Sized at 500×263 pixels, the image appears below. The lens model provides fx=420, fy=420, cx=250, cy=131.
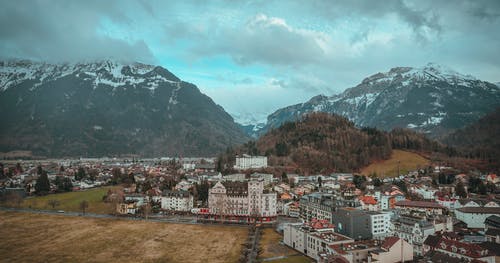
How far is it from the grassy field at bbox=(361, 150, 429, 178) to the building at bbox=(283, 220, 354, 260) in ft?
189

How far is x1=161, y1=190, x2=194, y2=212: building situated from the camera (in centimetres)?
6919

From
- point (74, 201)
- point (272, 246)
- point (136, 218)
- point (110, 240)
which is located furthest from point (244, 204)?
point (74, 201)

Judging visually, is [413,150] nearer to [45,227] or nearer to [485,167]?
[485,167]

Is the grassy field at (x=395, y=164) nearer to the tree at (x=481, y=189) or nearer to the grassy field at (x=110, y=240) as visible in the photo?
the tree at (x=481, y=189)

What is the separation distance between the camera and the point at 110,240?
4825 centimetres

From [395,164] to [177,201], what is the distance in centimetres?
6250

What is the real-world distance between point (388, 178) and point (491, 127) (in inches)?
4155

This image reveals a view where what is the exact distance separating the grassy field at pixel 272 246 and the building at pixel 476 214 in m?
24.6

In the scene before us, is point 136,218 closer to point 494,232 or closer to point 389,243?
point 389,243

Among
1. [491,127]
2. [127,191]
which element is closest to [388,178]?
[127,191]

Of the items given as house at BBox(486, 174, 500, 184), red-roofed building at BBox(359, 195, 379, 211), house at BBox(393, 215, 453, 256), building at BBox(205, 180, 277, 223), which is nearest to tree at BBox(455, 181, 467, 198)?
house at BBox(486, 174, 500, 184)

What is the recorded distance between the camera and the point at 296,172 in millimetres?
106875

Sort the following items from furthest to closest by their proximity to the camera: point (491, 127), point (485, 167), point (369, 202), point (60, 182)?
point (491, 127) < point (485, 167) < point (60, 182) < point (369, 202)

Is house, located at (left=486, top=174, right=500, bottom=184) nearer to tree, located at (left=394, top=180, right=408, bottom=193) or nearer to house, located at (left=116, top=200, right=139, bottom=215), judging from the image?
tree, located at (left=394, top=180, right=408, bottom=193)
